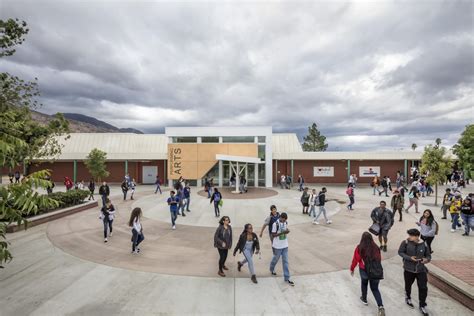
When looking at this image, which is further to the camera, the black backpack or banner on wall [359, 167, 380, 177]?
banner on wall [359, 167, 380, 177]

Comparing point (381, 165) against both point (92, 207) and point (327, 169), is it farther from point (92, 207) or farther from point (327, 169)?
point (92, 207)

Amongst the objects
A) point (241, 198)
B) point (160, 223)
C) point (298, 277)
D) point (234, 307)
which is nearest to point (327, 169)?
point (241, 198)

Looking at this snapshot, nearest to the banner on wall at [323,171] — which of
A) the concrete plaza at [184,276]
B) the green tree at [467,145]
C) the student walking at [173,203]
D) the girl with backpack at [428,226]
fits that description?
the green tree at [467,145]

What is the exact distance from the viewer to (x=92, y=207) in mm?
15141

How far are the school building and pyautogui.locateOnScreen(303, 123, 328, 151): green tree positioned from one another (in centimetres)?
3459

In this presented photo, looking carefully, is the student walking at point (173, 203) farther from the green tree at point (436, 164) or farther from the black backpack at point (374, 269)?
the green tree at point (436, 164)

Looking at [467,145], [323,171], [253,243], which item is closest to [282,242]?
[253,243]

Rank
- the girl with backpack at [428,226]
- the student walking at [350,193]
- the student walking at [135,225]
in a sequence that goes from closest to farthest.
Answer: the girl with backpack at [428,226]
the student walking at [135,225]
the student walking at [350,193]

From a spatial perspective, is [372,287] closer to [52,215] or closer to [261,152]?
[52,215]

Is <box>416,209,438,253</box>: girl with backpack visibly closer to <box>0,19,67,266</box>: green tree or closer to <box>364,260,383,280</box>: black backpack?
<box>364,260,383,280</box>: black backpack

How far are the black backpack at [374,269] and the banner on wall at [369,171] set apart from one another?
1050 inches

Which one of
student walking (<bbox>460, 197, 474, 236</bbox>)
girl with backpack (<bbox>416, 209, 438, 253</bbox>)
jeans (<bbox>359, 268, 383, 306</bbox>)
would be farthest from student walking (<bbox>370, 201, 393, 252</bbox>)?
student walking (<bbox>460, 197, 474, 236</bbox>)

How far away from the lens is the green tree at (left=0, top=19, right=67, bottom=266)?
11.0ft

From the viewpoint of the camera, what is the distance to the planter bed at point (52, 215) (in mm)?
9988
